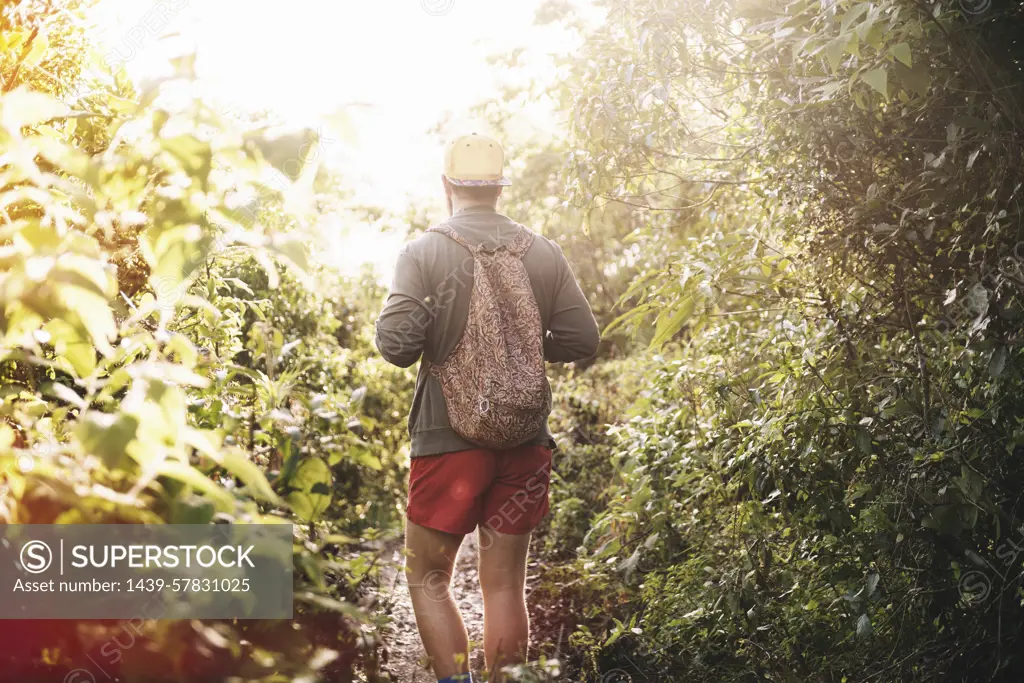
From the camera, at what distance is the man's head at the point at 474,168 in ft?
9.56

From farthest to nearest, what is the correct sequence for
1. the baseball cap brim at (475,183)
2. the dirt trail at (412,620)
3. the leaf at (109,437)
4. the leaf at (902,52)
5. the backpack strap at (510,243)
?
the dirt trail at (412,620)
the baseball cap brim at (475,183)
the backpack strap at (510,243)
the leaf at (902,52)
the leaf at (109,437)

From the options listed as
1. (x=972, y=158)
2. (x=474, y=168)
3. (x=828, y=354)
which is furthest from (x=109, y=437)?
(x=828, y=354)

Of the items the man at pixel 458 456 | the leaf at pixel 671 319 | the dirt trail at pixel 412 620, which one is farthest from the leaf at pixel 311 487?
the leaf at pixel 671 319

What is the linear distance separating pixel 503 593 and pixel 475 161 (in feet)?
4.63

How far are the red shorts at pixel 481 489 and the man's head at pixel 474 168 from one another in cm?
85

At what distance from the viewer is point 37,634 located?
131 centimetres

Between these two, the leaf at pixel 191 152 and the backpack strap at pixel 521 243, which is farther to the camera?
the backpack strap at pixel 521 243

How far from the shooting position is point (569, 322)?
3002 millimetres

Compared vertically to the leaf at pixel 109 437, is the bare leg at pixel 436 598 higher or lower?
lower

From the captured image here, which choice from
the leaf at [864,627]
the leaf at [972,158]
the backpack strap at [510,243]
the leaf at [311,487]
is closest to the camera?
the leaf at [311,487]

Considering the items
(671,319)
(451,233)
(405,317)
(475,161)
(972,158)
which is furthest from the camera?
(671,319)

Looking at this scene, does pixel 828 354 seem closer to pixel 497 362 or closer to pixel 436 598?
pixel 497 362

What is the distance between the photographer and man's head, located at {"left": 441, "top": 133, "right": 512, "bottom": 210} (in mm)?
2914

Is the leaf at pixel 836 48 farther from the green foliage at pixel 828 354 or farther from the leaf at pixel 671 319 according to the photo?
the leaf at pixel 671 319
